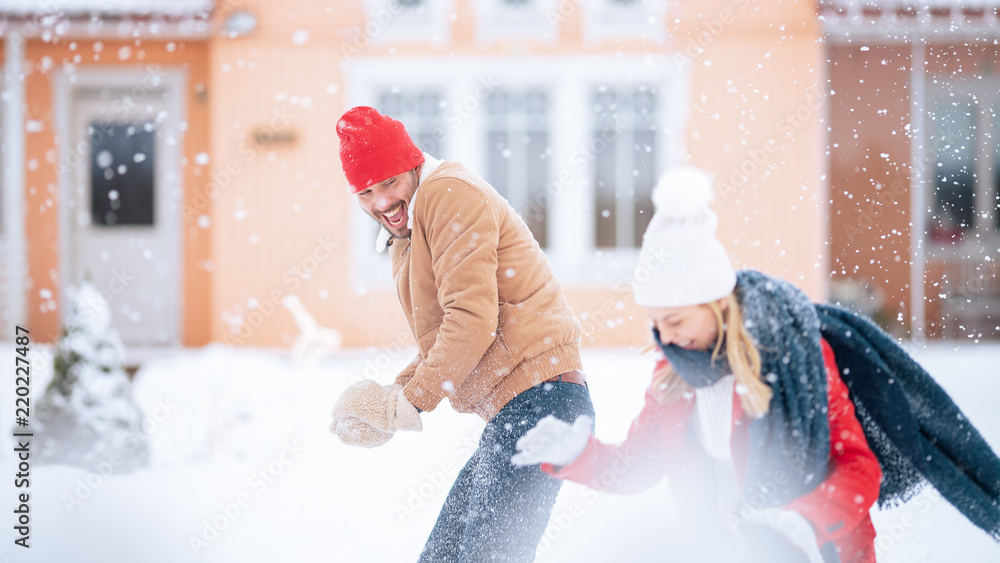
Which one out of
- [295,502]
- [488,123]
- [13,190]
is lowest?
[295,502]

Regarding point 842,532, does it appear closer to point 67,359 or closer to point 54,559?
point 54,559

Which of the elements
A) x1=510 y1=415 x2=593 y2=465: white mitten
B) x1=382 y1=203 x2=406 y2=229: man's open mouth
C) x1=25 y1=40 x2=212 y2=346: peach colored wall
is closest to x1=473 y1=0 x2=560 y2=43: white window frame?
x1=25 y1=40 x2=212 y2=346: peach colored wall

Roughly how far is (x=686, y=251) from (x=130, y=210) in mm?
8696

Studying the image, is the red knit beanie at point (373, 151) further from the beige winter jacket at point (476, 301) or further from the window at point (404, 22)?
the window at point (404, 22)

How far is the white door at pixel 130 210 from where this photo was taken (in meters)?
8.83

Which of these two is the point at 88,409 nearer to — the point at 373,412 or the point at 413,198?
the point at 373,412

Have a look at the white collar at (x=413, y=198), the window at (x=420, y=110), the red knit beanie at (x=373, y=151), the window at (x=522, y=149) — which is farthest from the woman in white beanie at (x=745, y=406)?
the window at (x=420, y=110)

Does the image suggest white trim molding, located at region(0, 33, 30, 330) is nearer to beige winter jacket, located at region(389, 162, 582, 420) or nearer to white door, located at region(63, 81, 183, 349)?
white door, located at region(63, 81, 183, 349)

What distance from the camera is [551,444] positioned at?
6.05 feet

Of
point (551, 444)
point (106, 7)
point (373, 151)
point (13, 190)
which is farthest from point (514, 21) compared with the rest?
point (551, 444)

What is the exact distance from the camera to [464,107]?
844cm

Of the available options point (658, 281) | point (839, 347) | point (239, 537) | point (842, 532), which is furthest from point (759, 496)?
point (239, 537)

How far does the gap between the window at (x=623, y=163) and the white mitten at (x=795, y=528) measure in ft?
22.2

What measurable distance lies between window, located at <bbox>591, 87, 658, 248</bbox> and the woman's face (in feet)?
22.2
